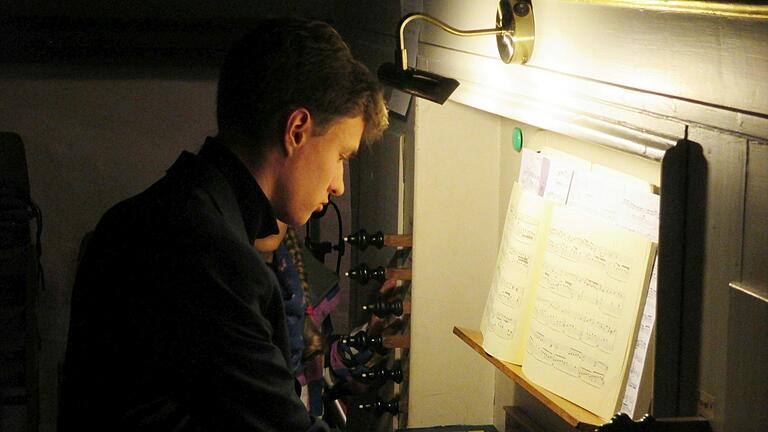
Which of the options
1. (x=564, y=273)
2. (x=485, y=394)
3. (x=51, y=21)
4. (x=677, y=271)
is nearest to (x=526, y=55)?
(x=564, y=273)

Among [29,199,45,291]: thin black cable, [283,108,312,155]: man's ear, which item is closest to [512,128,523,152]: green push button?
[283,108,312,155]: man's ear

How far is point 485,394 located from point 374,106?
1.07 m

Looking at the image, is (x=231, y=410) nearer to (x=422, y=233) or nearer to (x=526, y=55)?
(x=526, y=55)

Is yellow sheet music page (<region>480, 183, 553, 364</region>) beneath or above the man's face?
beneath

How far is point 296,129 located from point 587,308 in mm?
570

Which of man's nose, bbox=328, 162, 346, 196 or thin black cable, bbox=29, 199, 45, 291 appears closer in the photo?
man's nose, bbox=328, 162, 346, 196

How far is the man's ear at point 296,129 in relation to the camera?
1589mm

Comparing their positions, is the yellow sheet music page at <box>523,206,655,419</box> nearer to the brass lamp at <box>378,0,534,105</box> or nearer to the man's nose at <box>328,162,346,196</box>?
the brass lamp at <box>378,0,534,105</box>

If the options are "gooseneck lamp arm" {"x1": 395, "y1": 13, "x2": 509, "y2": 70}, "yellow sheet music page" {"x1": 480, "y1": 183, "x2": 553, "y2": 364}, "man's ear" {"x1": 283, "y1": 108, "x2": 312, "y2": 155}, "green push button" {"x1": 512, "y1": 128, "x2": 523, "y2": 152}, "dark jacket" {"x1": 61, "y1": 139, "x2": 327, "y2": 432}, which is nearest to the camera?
"dark jacket" {"x1": 61, "y1": 139, "x2": 327, "y2": 432}

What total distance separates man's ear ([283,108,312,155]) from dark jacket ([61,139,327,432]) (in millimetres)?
204

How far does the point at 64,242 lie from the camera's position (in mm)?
3816

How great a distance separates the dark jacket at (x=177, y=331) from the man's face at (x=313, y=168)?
0.70 feet

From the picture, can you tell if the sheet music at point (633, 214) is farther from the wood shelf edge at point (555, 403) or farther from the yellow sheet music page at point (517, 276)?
the yellow sheet music page at point (517, 276)

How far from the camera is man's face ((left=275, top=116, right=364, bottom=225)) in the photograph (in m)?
1.63
